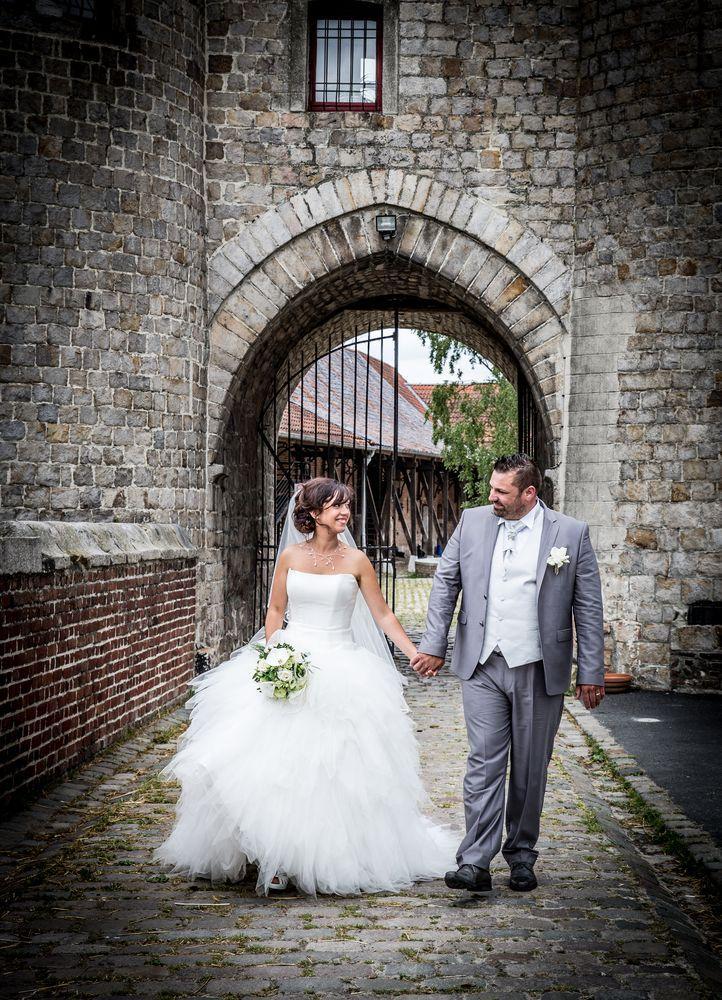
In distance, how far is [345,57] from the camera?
1161 cm

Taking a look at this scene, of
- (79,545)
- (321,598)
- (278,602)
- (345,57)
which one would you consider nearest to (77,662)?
(79,545)

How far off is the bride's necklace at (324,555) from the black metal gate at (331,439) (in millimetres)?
4839

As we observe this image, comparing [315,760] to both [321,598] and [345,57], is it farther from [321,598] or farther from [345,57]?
[345,57]

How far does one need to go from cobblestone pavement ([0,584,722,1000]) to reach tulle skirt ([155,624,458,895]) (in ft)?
0.41

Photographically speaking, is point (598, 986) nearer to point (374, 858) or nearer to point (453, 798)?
point (374, 858)

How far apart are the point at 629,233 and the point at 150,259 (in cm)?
466

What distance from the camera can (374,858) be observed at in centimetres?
459

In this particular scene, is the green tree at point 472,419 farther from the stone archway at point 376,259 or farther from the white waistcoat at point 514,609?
the white waistcoat at point 514,609

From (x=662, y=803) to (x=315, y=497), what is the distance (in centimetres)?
279

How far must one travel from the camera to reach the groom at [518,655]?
4.62 m

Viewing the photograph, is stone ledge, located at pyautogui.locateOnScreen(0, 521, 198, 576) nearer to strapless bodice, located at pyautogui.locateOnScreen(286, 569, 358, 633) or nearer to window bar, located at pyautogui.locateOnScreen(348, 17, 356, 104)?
strapless bodice, located at pyautogui.locateOnScreen(286, 569, 358, 633)

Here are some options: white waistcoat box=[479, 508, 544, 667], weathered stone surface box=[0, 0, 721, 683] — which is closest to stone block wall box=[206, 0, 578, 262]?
weathered stone surface box=[0, 0, 721, 683]

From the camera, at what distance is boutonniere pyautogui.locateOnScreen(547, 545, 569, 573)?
461 centimetres

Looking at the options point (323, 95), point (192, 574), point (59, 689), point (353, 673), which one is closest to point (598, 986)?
point (353, 673)
